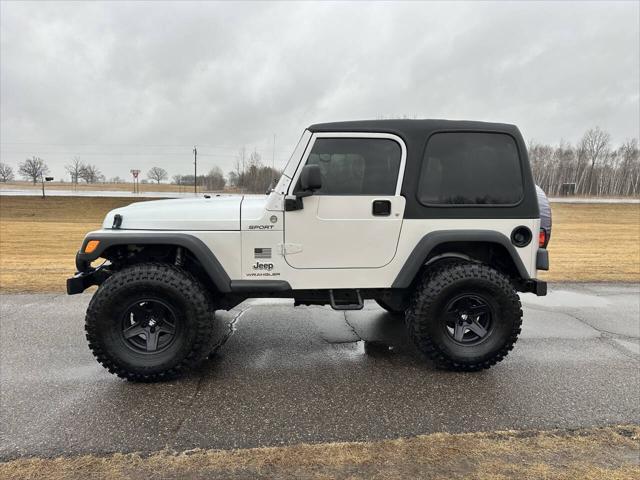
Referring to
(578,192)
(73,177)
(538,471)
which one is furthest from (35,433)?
(578,192)

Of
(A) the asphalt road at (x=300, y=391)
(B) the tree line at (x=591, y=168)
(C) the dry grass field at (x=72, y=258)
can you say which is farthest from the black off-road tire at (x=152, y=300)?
(B) the tree line at (x=591, y=168)

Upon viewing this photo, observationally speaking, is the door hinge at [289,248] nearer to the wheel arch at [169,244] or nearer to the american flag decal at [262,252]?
the american flag decal at [262,252]

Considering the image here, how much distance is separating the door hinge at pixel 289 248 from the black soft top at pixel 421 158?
99 cm

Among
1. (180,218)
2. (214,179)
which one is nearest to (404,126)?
(180,218)

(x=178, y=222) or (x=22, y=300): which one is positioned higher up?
→ (x=178, y=222)

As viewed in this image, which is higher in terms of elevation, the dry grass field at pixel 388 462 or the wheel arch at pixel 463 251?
the wheel arch at pixel 463 251

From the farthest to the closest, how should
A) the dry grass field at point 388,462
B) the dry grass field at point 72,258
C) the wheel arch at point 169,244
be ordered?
the dry grass field at point 72,258 < the wheel arch at point 169,244 < the dry grass field at point 388,462

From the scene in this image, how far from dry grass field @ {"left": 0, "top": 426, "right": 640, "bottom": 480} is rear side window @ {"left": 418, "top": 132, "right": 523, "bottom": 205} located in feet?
6.32

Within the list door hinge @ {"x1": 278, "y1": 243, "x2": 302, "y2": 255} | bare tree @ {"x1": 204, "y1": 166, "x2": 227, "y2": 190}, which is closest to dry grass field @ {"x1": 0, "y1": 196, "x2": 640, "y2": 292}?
door hinge @ {"x1": 278, "y1": 243, "x2": 302, "y2": 255}

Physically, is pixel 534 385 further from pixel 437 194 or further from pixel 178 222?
pixel 178 222

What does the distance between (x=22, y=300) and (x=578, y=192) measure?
73276mm

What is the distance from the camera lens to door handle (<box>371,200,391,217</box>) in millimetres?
3457

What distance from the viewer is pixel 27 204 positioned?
1067 inches

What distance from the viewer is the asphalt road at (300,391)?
2.64 m
